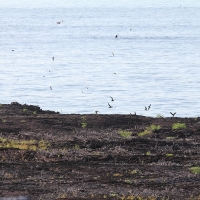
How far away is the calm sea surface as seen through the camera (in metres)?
46.2

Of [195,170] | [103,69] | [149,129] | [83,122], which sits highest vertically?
[103,69]

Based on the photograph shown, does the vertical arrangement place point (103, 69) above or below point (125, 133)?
above

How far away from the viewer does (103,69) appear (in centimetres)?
6406

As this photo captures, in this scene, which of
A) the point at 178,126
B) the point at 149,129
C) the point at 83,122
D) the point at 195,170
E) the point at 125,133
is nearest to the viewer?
the point at 195,170

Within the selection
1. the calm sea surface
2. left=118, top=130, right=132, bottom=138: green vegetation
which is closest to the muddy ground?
left=118, top=130, right=132, bottom=138: green vegetation

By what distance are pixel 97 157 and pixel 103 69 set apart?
44.3 metres

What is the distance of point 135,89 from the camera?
51688 mm

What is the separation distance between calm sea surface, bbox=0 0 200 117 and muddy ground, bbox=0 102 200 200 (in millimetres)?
13622

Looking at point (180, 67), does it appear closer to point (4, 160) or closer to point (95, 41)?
point (95, 41)

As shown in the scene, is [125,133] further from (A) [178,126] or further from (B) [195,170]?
(B) [195,170]

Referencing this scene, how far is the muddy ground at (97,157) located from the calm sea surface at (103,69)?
1362cm

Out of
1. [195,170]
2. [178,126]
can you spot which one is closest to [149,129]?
[178,126]

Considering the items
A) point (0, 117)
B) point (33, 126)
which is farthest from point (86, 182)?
point (0, 117)

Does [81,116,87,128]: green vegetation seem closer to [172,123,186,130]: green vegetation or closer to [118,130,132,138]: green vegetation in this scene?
[118,130,132,138]: green vegetation
